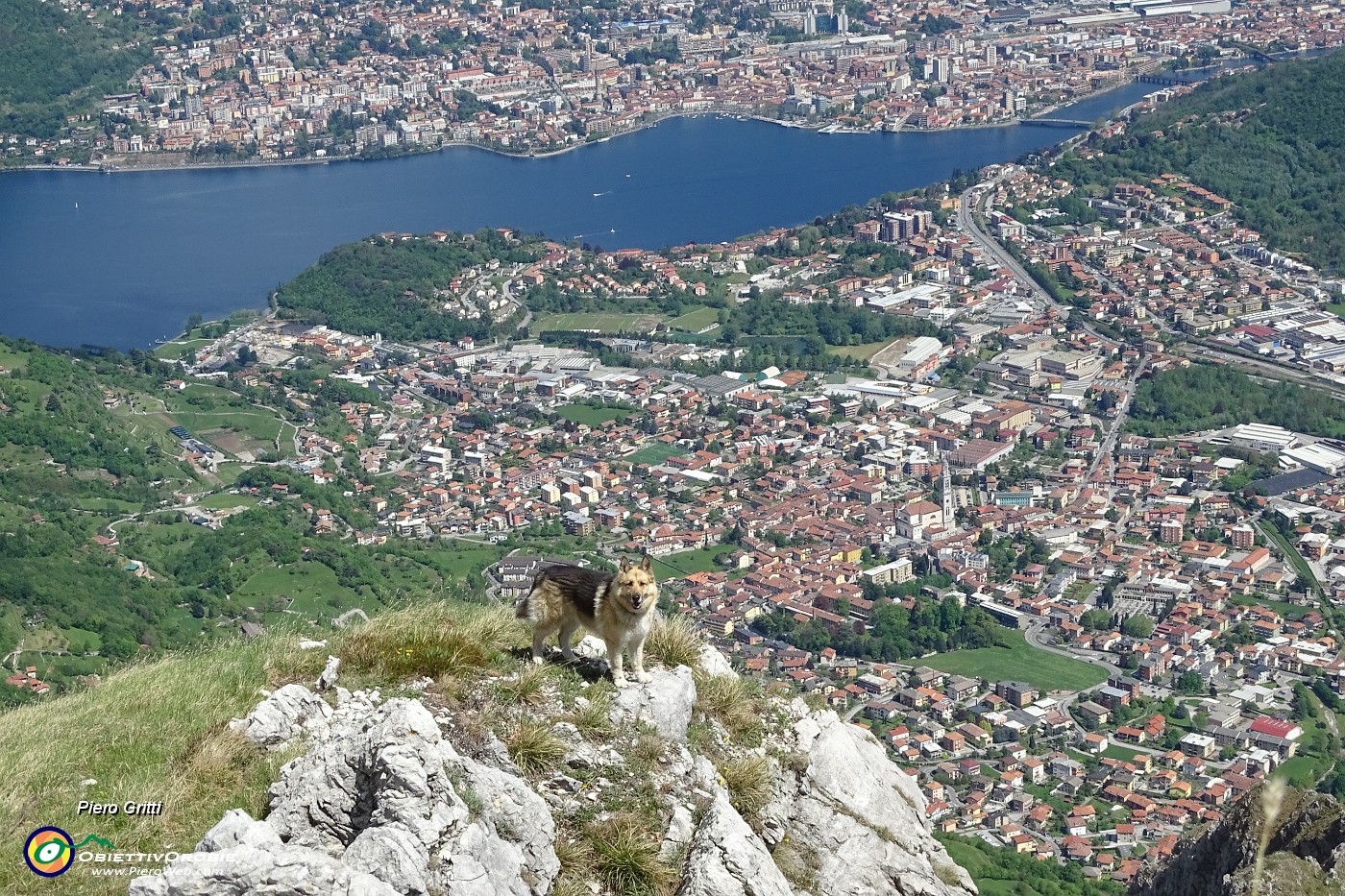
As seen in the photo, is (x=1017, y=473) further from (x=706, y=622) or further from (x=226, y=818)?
(x=226, y=818)

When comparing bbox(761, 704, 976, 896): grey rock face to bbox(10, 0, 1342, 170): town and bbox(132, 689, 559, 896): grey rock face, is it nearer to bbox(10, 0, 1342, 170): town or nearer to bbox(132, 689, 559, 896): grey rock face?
bbox(132, 689, 559, 896): grey rock face

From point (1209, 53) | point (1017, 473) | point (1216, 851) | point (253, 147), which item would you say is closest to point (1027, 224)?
point (1017, 473)

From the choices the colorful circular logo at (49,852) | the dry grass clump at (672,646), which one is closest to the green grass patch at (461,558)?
the dry grass clump at (672,646)

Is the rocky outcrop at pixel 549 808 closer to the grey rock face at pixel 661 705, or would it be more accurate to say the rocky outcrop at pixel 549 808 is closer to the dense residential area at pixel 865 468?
the grey rock face at pixel 661 705

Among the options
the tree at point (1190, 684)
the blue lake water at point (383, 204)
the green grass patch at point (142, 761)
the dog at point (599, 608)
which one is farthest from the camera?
the blue lake water at point (383, 204)

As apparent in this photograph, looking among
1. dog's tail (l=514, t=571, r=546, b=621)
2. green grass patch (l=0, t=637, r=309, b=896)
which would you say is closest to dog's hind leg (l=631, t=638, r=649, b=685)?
dog's tail (l=514, t=571, r=546, b=621)

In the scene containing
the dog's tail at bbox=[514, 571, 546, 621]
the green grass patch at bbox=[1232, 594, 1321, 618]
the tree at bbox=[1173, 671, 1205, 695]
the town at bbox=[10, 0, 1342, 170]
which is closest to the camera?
the dog's tail at bbox=[514, 571, 546, 621]
